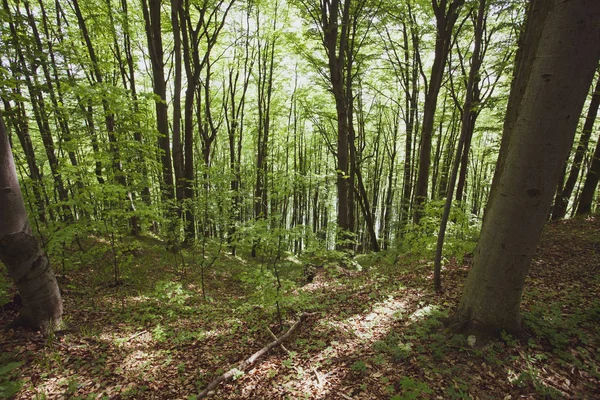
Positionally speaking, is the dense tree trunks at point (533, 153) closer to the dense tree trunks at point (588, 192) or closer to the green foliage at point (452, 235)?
the green foliage at point (452, 235)

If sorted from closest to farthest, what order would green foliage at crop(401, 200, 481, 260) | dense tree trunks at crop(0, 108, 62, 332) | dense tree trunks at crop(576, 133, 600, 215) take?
dense tree trunks at crop(0, 108, 62, 332)
green foliage at crop(401, 200, 481, 260)
dense tree trunks at crop(576, 133, 600, 215)

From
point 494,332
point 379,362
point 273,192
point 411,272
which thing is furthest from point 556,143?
point 411,272

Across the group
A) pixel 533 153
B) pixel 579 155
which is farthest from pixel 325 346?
pixel 579 155

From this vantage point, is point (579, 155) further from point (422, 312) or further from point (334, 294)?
point (334, 294)

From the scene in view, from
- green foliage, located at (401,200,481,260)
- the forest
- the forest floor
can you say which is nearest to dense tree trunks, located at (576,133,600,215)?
the forest

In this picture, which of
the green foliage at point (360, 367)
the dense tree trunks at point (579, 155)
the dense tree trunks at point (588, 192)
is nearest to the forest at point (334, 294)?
the green foliage at point (360, 367)

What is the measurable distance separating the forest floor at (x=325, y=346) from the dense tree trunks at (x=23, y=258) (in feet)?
0.86

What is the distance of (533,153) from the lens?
2.60 meters

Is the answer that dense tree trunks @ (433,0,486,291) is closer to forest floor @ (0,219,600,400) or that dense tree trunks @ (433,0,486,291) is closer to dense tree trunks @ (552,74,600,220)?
forest floor @ (0,219,600,400)

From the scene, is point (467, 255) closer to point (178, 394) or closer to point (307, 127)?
point (178, 394)

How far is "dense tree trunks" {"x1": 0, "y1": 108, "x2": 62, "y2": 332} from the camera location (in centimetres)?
328

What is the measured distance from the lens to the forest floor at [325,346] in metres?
2.87

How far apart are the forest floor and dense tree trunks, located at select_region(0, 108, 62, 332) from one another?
26 centimetres

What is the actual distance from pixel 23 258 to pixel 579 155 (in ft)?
45.8
